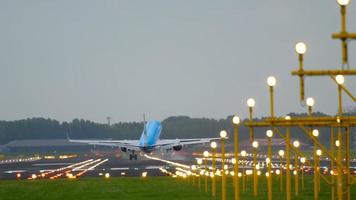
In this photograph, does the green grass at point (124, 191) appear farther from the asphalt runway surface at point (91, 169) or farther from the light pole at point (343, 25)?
the light pole at point (343, 25)

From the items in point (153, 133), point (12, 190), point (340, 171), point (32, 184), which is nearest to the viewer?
point (340, 171)

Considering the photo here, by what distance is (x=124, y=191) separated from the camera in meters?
50.9

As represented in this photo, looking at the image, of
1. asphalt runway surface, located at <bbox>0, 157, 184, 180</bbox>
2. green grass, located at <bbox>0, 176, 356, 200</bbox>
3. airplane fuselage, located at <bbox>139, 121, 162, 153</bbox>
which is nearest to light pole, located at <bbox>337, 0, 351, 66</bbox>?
green grass, located at <bbox>0, 176, 356, 200</bbox>

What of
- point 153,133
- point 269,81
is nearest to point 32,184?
point 269,81

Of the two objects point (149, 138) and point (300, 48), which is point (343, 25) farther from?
point (149, 138)

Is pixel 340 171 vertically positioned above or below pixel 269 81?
below

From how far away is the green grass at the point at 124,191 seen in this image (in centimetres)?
4544

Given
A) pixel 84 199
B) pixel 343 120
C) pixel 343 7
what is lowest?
pixel 84 199

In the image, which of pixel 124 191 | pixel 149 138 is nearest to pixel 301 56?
pixel 124 191

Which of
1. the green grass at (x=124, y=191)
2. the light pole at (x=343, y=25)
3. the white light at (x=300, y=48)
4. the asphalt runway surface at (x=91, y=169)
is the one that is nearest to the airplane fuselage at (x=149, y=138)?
the asphalt runway surface at (x=91, y=169)

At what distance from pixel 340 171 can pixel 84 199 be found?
78.2 feet

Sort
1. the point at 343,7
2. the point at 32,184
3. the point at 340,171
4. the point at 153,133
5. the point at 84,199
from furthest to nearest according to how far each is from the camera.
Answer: the point at 153,133 → the point at 32,184 → the point at 84,199 → the point at 340,171 → the point at 343,7

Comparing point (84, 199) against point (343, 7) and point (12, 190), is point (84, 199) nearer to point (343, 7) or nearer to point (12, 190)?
point (12, 190)

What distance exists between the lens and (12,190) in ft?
178
